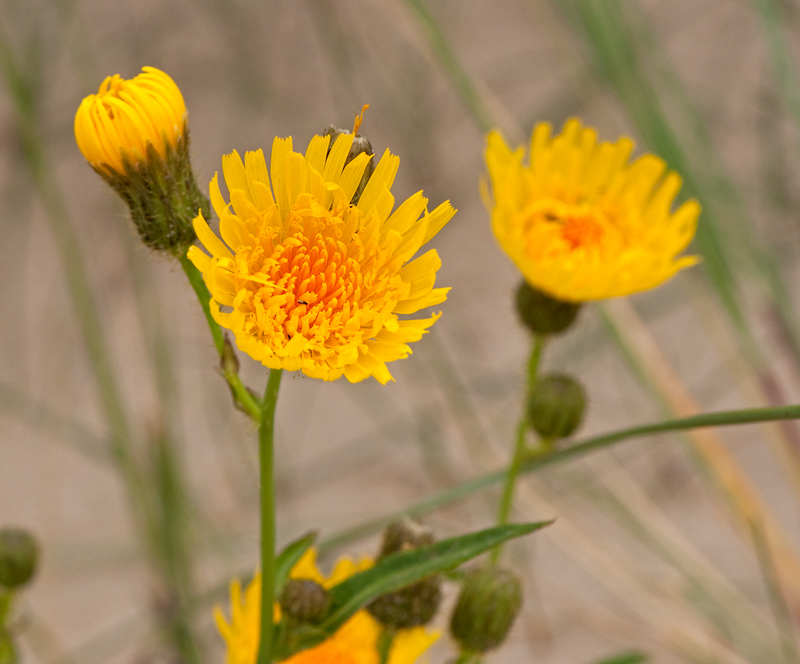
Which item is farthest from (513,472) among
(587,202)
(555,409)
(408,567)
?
(587,202)

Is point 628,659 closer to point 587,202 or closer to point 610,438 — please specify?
point 610,438

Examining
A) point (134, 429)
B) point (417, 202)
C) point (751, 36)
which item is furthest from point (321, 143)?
point (751, 36)

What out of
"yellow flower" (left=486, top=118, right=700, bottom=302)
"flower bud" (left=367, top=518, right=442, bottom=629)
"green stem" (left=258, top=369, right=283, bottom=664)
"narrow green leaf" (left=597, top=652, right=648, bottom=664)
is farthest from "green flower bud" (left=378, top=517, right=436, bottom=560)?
"yellow flower" (left=486, top=118, right=700, bottom=302)

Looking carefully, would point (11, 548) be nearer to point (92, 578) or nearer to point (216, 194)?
point (216, 194)

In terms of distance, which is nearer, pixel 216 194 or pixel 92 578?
pixel 216 194

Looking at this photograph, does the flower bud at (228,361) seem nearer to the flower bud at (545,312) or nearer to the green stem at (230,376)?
the green stem at (230,376)

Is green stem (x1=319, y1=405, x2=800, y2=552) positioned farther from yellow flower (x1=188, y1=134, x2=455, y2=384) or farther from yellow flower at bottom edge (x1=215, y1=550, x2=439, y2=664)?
yellow flower (x1=188, y1=134, x2=455, y2=384)
